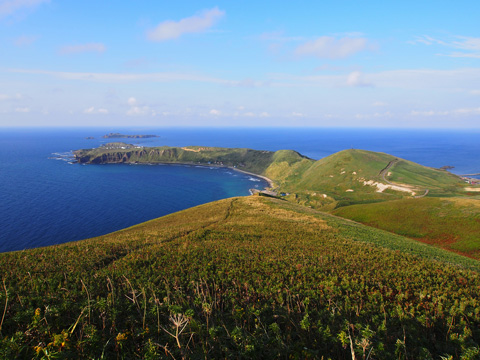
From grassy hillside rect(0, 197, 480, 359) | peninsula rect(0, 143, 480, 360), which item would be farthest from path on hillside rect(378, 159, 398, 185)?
grassy hillside rect(0, 197, 480, 359)

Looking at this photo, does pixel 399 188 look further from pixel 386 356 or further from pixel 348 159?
pixel 386 356

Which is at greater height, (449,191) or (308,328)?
(308,328)

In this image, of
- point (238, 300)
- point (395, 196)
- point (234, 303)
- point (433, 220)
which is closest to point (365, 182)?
point (395, 196)

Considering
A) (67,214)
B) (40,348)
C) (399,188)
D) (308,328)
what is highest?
(40,348)

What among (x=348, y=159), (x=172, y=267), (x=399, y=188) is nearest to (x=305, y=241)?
(x=172, y=267)

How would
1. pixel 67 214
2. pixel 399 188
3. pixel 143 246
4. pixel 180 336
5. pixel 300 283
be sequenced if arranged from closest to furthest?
pixel 180 336 < pixel 300 283 < pixel 143 246 < pixel 67 214 < pixel 399 188

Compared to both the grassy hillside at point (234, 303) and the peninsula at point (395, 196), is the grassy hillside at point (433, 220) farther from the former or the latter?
the grassy hillside at point (234, 303)

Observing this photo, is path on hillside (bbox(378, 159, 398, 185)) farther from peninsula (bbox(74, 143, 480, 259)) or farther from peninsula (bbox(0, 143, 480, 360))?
peninsula (bbox(0, 143, 480, 360))
